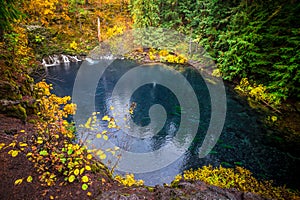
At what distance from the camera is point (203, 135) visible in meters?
9.84

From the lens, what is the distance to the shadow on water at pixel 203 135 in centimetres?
733

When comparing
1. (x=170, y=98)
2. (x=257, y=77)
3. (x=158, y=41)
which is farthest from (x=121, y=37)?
(x=257, y=77)

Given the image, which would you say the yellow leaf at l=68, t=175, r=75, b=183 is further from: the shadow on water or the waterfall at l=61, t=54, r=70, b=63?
the waterfall at l=61, t=54, r=70, b=63

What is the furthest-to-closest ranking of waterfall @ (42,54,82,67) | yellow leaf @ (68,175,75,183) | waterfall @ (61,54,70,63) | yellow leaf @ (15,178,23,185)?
waterfall @ (61,54,70,63), waterfall @ (42,54,82,67), yellow leaf @ (68,175,75,183), yellow leaf @ (15,178,23,185)

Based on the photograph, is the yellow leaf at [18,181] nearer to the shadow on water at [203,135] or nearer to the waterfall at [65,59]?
the shadow on water at [203,135]

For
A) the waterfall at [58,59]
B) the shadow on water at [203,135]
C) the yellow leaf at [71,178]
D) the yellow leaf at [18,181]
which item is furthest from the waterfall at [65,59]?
the yellow leaf at [71,178]

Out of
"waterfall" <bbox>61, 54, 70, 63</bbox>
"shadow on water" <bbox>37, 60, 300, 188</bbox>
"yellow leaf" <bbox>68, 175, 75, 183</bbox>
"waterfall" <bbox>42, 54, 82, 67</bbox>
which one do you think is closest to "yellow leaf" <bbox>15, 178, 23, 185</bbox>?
"yellow leaf" <bbox>68, 175, 75, 183</bbox>

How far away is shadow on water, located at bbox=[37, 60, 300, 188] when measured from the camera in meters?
7.33

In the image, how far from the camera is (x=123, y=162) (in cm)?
746

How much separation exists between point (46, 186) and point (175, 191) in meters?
2.62

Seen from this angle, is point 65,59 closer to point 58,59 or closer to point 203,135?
point 58,59

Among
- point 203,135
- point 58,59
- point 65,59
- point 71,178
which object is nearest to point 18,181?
point 71,178

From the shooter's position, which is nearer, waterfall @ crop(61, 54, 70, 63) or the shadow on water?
the shadow on water

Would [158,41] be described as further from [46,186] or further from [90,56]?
[46,186]
